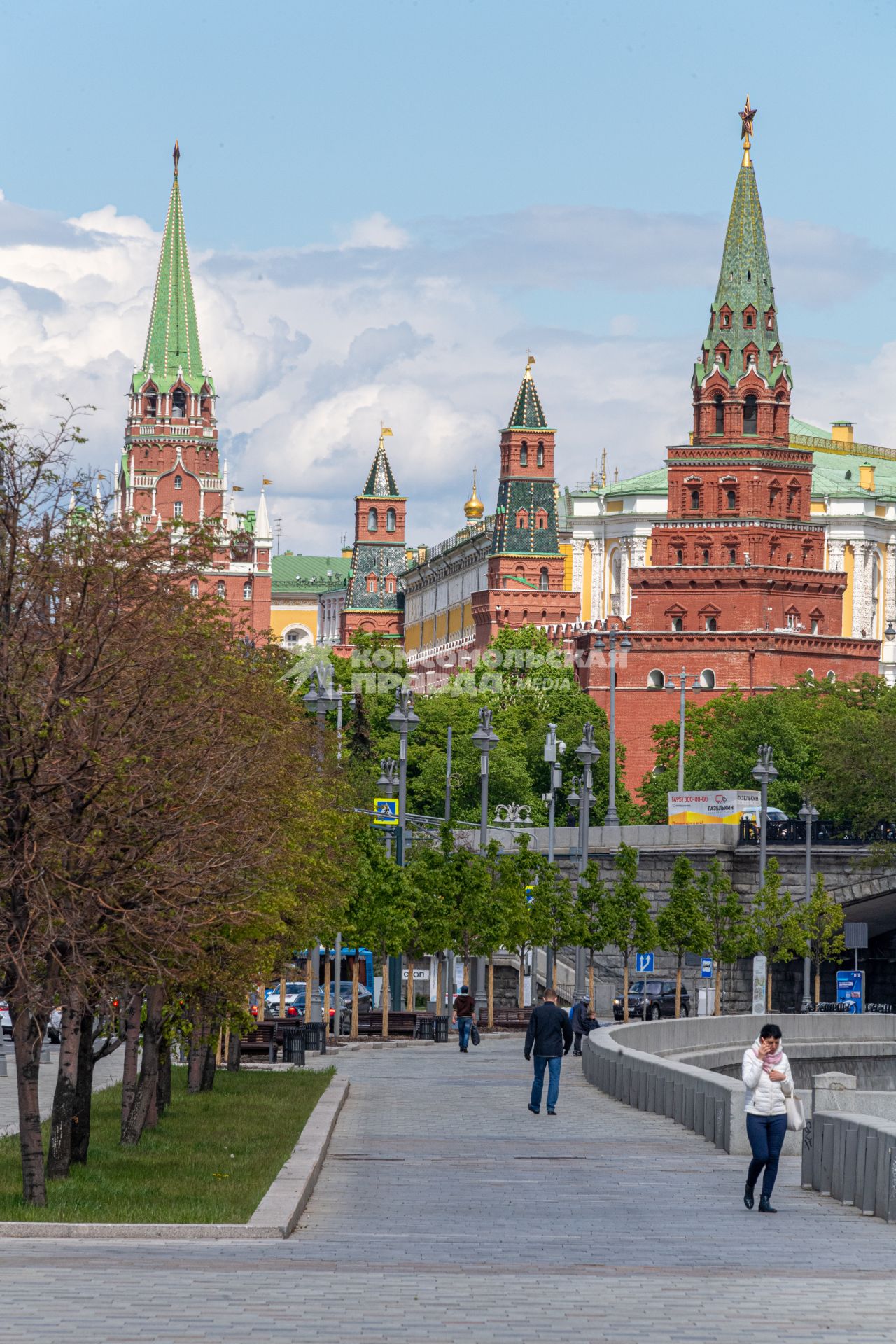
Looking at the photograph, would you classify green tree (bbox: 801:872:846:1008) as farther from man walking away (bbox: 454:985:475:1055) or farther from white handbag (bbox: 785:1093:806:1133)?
white handbag (bbox: 785:1093:806:1133)

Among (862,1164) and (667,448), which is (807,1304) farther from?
(667,448)

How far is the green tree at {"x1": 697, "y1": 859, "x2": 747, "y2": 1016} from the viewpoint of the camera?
7225 cm

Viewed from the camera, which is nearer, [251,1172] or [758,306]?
[251,1172]

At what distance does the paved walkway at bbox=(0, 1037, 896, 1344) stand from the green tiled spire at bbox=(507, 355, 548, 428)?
142 metres

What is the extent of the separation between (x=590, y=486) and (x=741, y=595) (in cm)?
7029

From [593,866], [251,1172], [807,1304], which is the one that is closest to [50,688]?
[251,1172]

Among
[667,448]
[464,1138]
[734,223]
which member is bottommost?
[464,1138]

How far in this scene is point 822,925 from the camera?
7675 centimetres

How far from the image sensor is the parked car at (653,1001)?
230ft

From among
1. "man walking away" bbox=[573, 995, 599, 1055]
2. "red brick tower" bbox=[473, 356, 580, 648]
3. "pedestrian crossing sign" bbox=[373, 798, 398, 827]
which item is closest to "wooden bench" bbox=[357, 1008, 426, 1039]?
"pedestrian crossing sign" bbox=[373, 798, 398, 827]

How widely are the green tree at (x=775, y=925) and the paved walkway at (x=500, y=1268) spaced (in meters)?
48.6

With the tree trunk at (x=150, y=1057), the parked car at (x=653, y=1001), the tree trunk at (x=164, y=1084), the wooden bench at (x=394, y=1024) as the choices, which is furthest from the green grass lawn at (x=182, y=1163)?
the parked car at (x=653, y=1001)

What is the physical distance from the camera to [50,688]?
18.4 m

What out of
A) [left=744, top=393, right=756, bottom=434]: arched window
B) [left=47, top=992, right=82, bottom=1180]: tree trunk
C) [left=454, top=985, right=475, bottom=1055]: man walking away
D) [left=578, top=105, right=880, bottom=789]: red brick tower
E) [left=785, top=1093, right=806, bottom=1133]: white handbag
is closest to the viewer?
[left=785, top=1093, right=806, bottom=1133]: white handbag
